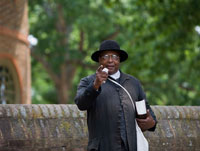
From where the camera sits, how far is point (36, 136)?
4809 millimetres

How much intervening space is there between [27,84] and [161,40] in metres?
4.31

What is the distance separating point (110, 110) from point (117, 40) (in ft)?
53.5

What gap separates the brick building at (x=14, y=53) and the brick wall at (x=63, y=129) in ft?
22.0

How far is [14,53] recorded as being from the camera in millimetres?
12109

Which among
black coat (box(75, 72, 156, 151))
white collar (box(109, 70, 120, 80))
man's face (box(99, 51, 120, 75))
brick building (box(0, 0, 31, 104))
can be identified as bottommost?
black coat (box(75, 72, 156, 151))

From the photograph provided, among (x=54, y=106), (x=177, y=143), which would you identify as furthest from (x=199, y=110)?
(x=54, y=106)

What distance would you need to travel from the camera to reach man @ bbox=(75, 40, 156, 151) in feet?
11.9

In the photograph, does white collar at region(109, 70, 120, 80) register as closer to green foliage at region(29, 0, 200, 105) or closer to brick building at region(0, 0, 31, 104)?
brick building at region(0, 0, 31, 104)

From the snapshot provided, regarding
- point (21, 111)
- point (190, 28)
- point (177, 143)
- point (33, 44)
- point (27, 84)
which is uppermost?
point (33, 44)

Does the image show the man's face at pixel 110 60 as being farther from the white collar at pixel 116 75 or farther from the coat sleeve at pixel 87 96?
the coat sleeve at pixel 87 96

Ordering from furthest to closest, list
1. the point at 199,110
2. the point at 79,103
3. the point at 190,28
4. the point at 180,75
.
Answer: the point at 180,75
the point at 190,28
the point at 199,110
the point at 79,103

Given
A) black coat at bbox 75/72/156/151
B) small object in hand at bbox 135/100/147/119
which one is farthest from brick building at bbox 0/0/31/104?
small object in hand at bbox 135/100/147/119

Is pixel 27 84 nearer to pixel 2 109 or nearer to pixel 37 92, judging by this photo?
pixel 2 109

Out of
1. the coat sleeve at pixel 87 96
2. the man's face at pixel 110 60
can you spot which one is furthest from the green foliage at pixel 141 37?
the coat sleeve at pixel 87 96
